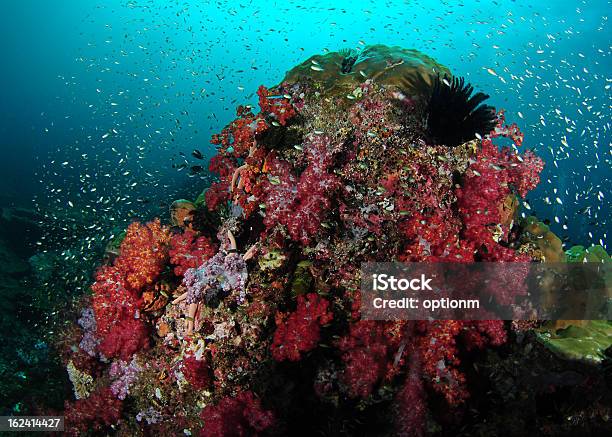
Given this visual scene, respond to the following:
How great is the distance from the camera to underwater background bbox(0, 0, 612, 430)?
13.8 m

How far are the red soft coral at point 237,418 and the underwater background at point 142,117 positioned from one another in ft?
14.6

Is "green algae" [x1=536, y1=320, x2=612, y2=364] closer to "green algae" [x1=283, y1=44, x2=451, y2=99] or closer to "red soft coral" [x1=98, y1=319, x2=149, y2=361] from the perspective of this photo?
"green algae" [x1=283, y1=44, x2=451, y2=99]

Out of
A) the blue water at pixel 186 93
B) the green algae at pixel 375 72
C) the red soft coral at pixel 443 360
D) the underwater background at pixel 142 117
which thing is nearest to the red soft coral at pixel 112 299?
the underwater background at pixel 142 117

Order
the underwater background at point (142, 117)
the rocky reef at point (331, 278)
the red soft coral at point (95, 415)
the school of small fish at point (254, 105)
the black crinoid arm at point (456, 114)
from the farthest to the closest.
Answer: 1. the school of small fish at point (254, 105)
2. the underwater background at point (142, 117)
3. the red soft coral at point (95, 415)
4. the black crinoid arm at point (456, 114)
5. the rocky reef at point (331, 278)

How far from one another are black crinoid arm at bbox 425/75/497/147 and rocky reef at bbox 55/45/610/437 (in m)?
0.02

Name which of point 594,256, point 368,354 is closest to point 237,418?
point 368,354

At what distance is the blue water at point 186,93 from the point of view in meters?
29.6

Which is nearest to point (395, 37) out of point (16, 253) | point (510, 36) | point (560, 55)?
point (510, 36)

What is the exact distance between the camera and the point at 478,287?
4.87 metres

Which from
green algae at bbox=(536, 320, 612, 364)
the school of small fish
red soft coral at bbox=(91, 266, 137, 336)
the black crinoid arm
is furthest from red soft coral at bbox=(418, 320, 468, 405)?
red soft coral at bbox=(91, 266, 137, 336)

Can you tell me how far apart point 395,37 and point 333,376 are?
133103mm

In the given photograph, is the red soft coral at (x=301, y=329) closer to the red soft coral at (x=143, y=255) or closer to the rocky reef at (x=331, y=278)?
the rocky reef at (x=331, y=278)

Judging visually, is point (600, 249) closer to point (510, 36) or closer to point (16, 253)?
point (16, 253)

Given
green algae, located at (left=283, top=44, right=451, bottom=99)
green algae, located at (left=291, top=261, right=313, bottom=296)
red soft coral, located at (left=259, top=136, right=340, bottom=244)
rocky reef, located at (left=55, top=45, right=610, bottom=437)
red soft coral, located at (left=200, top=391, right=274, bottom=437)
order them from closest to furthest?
red soft coral, located at (left=200, top=391, right=274, bottom=437), rocky reef, located at (left=55, top=45, right=610, bottom=437), red soft coral, located at (left=259, top=136, right=340, bottom=244), green algae, located at (left=291, top=261, right=313, bottom=296), green algae, located at (left=283, top=44, right=451, bottom=99)
